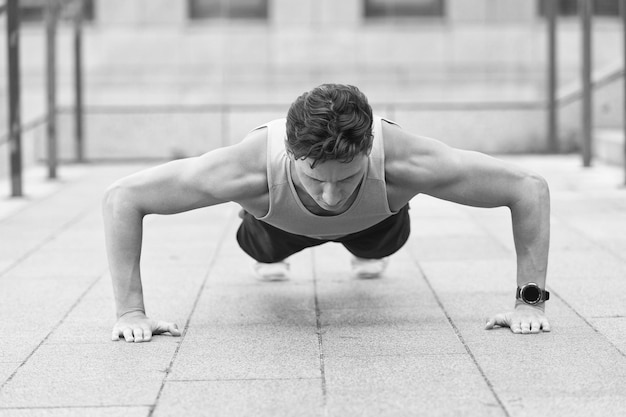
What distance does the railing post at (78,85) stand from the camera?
1225 cm

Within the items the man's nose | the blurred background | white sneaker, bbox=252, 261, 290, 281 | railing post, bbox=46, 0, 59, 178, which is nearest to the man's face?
the man's nose

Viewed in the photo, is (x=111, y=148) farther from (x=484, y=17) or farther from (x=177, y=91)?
(x=484, y=17)

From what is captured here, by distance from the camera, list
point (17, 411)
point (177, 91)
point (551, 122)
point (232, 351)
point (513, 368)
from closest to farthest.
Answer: point (17, 411), point (513, 368), point (232, 351), point (551, 122), point (177, 91)

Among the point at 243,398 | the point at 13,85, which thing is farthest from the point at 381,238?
the point at 13,85

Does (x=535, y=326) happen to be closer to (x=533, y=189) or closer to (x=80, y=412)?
(x=533, y=189)

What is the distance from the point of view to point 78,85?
12.4m

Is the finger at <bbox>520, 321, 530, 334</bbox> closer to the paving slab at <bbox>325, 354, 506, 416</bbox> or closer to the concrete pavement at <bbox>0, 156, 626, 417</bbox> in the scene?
the concrete pavement at <bbox>0, 156, 626, 417</bbox>

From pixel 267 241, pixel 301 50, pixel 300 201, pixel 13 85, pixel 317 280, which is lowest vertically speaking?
pixel 317 280

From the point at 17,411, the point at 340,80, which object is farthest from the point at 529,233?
the point at 340,80

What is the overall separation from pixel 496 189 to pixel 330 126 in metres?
0.88

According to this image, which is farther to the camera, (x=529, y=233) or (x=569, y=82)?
(x=569, y=82)

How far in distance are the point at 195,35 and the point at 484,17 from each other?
4.03 m

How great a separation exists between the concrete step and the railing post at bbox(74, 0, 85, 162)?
5.70m

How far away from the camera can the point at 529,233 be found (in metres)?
4.57
